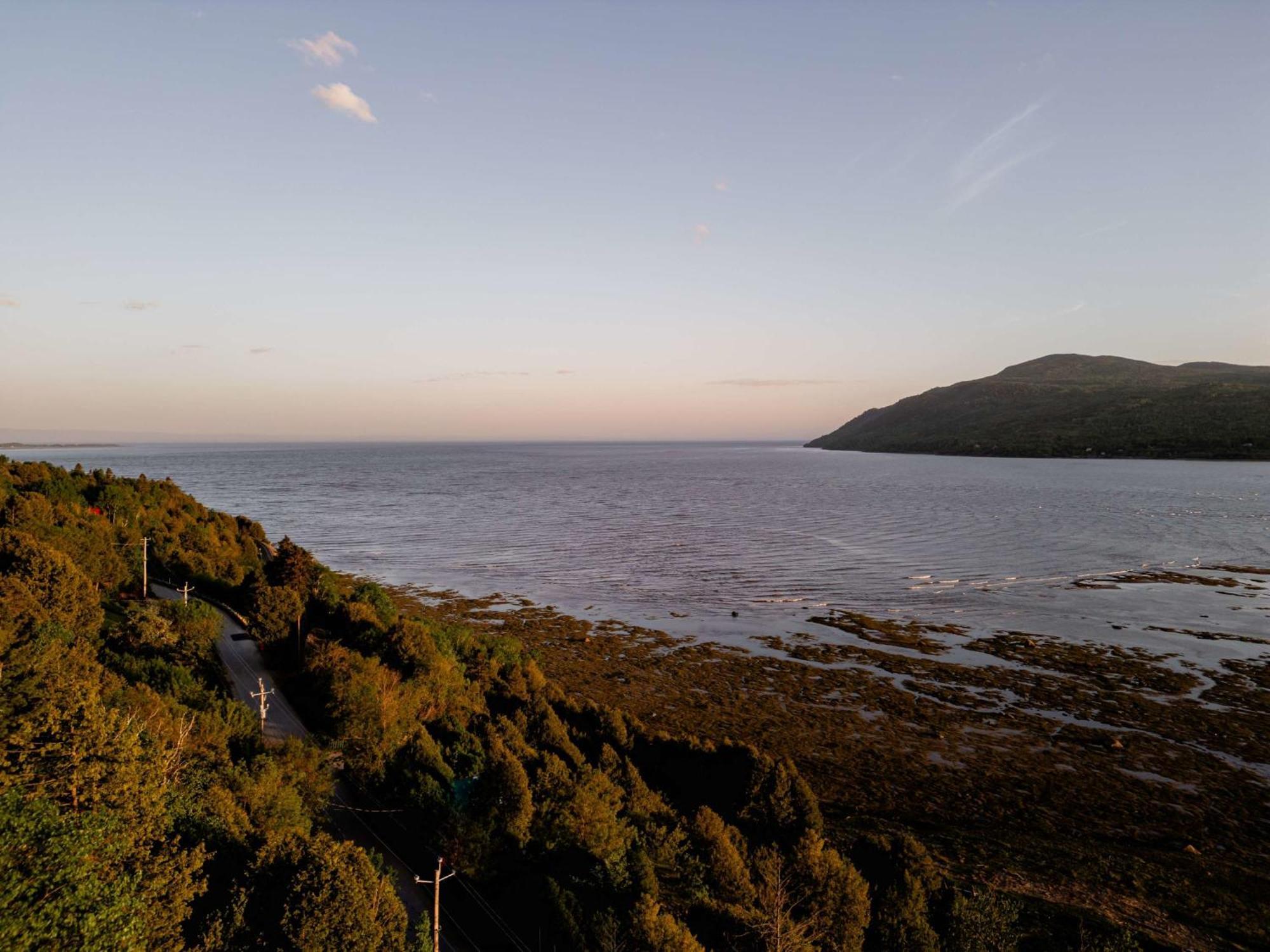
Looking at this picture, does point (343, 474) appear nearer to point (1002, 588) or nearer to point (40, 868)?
point (1002, 588)

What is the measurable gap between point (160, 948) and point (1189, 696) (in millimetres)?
45994

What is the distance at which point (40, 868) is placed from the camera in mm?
13062

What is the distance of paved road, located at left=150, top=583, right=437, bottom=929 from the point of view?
69.5 feet

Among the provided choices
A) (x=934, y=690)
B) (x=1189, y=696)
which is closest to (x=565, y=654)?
(x=934, y=690)

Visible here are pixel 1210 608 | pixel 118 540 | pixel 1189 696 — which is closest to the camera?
pixel 1189 696

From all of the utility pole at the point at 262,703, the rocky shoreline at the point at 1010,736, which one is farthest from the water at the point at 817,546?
the utility pole at the point at 262,703

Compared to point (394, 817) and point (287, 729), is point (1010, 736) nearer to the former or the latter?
point (394, 817)

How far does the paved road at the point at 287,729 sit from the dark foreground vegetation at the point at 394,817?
2.25 feet

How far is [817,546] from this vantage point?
7881 cm

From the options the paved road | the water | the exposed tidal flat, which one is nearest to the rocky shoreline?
the exposed tidal flat

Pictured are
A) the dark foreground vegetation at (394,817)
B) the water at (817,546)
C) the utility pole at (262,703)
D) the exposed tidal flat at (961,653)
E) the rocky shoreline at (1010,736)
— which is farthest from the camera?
the water at (817,546)

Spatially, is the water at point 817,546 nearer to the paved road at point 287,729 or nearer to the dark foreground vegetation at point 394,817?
the paved road at point 287,729

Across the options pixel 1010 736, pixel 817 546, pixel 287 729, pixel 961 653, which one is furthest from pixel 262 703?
pixel 817 546

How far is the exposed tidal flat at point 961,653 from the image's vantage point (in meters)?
Result: 24.2
